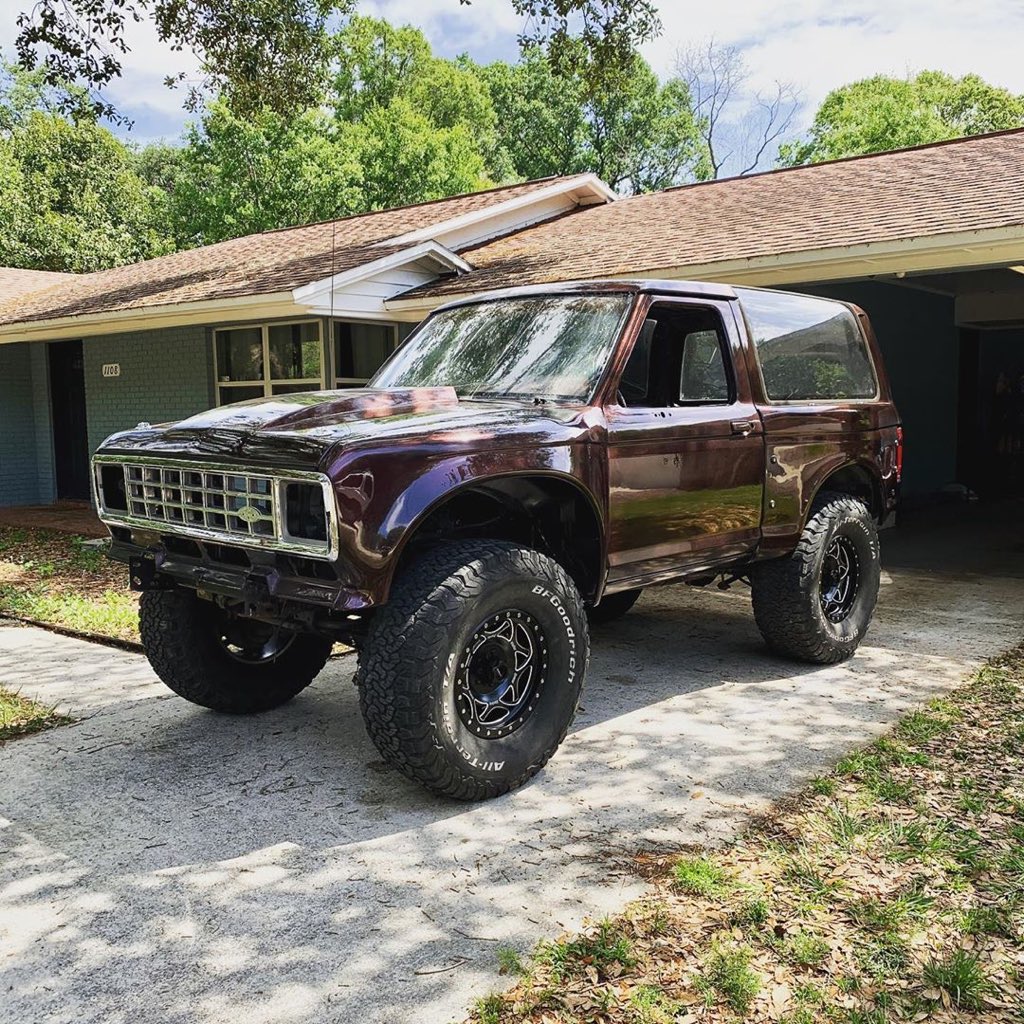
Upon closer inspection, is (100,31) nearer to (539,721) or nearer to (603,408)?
(603,408)

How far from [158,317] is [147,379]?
8.48ft

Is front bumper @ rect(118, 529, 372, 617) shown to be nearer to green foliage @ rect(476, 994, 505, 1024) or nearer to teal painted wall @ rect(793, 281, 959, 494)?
green foliage @ rect(476, 994, 505, 1024)

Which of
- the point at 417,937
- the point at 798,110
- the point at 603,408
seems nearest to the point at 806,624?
the point at 603,408

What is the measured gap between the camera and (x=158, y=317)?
12227 millimetres

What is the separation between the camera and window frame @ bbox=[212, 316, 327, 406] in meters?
12.1

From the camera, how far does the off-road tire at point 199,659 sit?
4.68 metres

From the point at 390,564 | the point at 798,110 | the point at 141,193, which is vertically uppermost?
the point at 798,110

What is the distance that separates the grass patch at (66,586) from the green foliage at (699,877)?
463cm

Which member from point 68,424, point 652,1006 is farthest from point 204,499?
point 68,424

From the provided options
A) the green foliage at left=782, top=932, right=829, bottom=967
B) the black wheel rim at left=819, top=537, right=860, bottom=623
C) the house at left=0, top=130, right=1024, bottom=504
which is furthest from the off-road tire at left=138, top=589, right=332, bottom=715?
the house at left=0, top=130, right=1024, bottom=504

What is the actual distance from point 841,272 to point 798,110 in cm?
3319

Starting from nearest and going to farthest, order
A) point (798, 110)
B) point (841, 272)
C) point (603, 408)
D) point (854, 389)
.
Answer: point (603, 408), point (854, 389), point (841, 272), point (798, 110)

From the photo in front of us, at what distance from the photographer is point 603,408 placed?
436cm

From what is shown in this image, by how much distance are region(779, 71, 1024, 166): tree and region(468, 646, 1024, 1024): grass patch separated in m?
40.7
